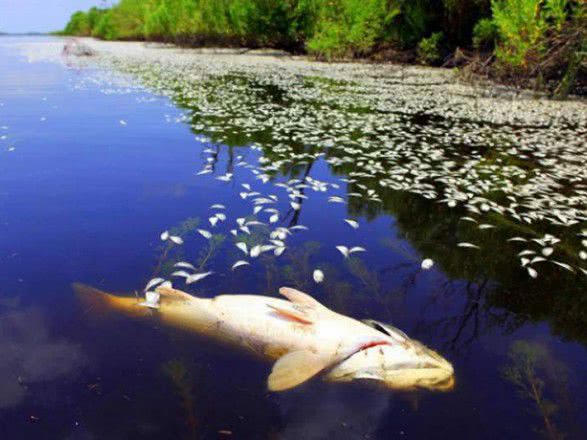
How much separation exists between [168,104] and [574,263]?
41.1ft

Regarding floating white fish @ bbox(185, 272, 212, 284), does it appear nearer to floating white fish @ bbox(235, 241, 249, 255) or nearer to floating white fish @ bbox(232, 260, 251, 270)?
floating white fish @ bbox(232, 260, 251, 270)

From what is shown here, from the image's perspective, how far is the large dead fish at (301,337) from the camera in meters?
3.02

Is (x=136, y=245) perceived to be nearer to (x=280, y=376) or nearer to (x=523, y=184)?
(x=280, y=376)

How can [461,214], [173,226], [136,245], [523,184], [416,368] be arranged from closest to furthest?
[416,368] → [136,245] → [173,226] → [461,214] → [523,184]

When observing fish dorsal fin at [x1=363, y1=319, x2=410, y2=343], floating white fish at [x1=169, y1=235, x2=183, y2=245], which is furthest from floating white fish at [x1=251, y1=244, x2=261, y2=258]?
fish dorsal fin at [x1=363, y1=319, x2=410, y2=343]

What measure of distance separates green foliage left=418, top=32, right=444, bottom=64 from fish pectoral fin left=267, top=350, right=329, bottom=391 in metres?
30.0

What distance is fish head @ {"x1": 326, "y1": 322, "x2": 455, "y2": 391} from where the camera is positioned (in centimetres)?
300

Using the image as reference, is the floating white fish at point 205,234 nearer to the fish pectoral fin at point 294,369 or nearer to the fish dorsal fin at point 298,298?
the fish dorsal fin at point 298,298

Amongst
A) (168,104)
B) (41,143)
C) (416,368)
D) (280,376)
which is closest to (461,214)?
(416,368)

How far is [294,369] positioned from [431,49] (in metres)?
30.6

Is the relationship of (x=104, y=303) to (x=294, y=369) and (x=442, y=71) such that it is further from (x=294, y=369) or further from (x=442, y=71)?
(x=442, y=71)

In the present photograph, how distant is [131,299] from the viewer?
3.74m

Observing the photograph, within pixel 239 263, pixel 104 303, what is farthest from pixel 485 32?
pixel 104 303

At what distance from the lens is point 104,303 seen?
376 centimetres
